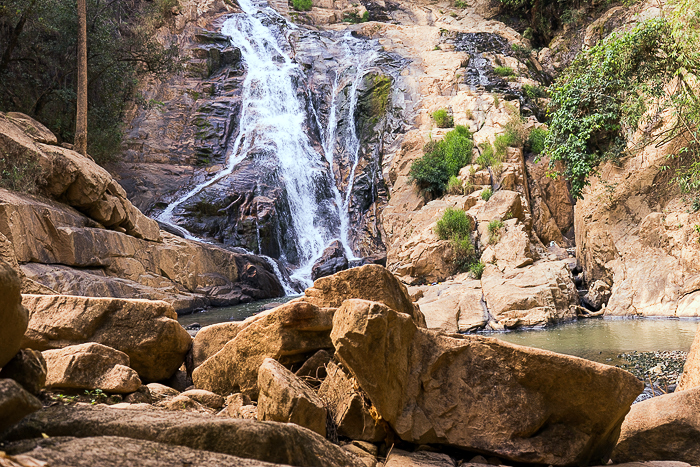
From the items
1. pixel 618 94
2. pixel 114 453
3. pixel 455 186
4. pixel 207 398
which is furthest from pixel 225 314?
pixel 618 94

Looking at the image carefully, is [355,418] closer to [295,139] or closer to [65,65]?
[65,65]

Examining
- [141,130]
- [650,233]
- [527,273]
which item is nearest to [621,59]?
[650,233]

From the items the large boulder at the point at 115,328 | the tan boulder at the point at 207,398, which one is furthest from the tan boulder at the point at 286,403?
the large boulder at the point at 115,328

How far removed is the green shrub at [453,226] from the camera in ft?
52.4

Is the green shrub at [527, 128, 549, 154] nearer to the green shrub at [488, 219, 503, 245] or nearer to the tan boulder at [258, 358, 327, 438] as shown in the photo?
the green shrub at [488, 219, 503, 245]

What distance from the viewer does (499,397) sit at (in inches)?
148

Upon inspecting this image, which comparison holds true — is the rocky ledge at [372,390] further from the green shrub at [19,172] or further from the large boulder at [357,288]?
the green shrub at [19,172]

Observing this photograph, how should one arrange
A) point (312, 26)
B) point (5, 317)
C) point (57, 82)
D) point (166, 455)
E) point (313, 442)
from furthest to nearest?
point (312, 26) → point (57, 82) → point (313, 442) → point (5, 317) → point (166, 455)

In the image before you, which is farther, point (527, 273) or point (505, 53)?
point (505, 53)

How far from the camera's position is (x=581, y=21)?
26.7 meters

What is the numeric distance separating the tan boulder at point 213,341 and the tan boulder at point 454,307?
645 cm

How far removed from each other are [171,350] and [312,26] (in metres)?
30.8

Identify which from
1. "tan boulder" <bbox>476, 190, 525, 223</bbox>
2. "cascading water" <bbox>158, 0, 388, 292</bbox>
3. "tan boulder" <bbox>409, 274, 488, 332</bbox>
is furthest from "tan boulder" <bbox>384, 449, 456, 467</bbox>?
"cascading water" <bbox>158, 0, 388, 292</bbox>

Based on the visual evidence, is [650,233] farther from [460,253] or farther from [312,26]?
[312,26]
